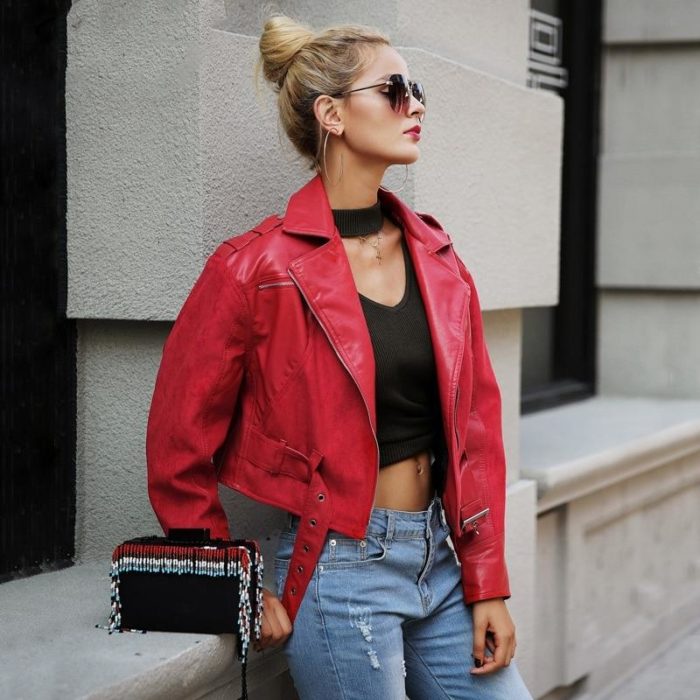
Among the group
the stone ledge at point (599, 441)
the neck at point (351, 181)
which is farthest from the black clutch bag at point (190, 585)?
the stone ledge at point (599, 441)

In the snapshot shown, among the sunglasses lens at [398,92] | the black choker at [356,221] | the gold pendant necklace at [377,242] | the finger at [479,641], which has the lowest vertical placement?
the finger at [479,641]

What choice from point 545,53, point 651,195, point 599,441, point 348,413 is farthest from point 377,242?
point 651,195

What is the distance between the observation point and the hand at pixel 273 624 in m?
2.57

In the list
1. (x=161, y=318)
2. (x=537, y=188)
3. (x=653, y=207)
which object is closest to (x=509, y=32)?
(x=537, y=188)

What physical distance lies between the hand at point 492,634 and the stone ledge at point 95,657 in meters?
0.55

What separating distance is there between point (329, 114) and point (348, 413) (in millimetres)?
695

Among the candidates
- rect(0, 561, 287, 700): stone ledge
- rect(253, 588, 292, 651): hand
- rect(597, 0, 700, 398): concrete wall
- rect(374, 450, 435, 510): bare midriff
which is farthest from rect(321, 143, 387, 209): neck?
rect(597, 0, 700, 398): concrete wall

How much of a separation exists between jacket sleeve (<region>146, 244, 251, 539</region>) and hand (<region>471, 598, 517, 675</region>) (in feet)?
2.07

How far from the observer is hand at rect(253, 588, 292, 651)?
8.44 feet

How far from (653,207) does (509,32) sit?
2230 millimetres

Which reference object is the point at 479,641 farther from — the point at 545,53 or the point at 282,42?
the point at 545,53

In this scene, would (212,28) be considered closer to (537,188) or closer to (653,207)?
(537,188)

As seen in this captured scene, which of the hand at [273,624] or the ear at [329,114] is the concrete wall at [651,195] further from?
the hand at [273,624]

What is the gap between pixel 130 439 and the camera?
3.36m
